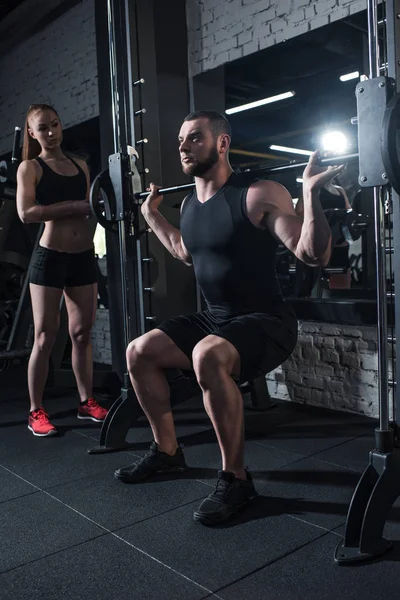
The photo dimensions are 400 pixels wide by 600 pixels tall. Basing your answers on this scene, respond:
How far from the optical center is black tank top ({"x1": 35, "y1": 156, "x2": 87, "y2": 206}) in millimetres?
2891

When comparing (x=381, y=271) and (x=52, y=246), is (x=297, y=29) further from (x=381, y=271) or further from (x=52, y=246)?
(x=381, y=271)

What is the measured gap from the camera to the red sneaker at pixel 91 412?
305 cm

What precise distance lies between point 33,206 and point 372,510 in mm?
2091

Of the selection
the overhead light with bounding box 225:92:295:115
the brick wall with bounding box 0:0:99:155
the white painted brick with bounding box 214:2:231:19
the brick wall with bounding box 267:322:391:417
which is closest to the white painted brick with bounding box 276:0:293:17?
the white painted brick with bounding box 214:2:231:19

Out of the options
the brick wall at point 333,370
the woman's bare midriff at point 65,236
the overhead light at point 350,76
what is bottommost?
the brick wall at point 333,370

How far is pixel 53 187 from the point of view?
9.51 feet

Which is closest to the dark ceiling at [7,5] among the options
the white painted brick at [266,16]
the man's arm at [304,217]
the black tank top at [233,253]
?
the white painted brick at [266,16]

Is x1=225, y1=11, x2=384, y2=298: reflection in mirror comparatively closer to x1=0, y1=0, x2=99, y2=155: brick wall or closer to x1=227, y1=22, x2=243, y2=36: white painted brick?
x1=227, y1=22, x2=243, y2=36: white painted brick

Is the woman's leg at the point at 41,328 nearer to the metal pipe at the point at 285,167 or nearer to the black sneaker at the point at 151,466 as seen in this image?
the metal pipe at the point at 285,167

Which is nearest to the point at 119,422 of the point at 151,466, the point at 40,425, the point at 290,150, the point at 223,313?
the point at 151,466

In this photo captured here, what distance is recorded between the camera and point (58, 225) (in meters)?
2.89

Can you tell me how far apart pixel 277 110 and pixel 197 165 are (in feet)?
23.1

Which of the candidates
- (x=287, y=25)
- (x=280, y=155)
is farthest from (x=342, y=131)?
(x=287, y=25)

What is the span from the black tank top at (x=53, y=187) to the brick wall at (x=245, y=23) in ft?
3.99
